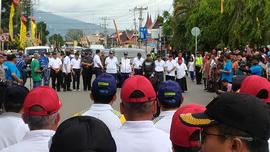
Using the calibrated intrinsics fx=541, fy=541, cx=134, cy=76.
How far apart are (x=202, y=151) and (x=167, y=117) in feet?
9.27

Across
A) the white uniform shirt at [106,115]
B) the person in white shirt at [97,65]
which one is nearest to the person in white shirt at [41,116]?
the white uniform shirt at [106,115]

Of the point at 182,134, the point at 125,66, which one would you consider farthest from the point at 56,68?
the point at 182,134

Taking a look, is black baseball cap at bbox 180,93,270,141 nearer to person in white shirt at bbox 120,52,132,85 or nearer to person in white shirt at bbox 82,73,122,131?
person in white shirt at bbox 82,73,122,131

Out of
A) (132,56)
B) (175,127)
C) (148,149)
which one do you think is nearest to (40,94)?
(148,149)

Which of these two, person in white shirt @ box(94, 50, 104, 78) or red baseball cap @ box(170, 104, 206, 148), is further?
person in white shirt @ box(94, 50, 104, 78)

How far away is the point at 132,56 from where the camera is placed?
2708 centimetres

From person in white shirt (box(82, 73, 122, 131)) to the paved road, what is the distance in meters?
9.20

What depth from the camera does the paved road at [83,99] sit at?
16.8m

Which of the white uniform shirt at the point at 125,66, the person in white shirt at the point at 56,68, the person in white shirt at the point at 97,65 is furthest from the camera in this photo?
the person in white shirt at the point at 97,65

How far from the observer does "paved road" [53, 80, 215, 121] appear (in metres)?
16.8

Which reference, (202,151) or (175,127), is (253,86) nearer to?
(175,127)

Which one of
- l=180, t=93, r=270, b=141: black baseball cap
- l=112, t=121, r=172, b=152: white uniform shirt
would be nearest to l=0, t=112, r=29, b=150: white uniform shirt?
l=112, t=121, r=172, b=152: white uniform shirt

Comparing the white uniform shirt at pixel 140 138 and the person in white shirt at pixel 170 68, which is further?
the person in white shirt at pixel 170 68

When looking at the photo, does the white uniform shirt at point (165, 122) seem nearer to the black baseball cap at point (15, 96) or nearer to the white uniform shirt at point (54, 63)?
the black baseball cap at point (15, 96)
